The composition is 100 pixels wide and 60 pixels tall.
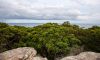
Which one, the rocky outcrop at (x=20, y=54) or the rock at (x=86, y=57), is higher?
the rocky outcrop at (x=20, y=54)

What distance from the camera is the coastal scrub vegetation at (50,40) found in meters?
10.1

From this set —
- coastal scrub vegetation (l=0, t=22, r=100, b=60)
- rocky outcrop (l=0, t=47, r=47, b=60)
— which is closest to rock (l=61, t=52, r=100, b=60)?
coastal scrub vegetation (l=0, t=22, r=100, b=60)

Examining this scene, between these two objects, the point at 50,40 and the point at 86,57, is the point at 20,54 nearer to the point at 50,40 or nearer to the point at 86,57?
the point at 50,40

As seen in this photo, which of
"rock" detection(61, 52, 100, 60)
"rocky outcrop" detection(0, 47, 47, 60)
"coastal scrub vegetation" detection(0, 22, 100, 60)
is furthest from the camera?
"coastal scrub vegetation" detection(0, 22, 100, 60)

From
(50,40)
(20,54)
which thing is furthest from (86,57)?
(20,54)

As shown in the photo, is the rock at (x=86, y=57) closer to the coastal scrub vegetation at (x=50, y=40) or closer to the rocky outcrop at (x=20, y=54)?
the coastal scrub vegetation at (x=50, y=40)

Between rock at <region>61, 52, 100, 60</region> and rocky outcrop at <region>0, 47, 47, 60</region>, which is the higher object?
rocky outcrop at <region>0, 47, 47, 60</region>

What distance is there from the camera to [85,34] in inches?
444

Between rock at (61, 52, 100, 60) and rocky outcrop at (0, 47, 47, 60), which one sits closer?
rocky outcrop at (0, 47, 47, 60)

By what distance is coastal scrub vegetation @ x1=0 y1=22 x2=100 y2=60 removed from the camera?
10055mm

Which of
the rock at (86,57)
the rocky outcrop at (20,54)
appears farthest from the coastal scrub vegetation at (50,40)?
the rocky outcrop at (20,54)

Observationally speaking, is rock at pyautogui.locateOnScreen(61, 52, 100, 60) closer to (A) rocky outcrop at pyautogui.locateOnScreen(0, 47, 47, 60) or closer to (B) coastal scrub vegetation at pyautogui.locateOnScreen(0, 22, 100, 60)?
(B) coastal scrub vegetation at pyautogui.locateOnScreen(0, 22, 100, 60)

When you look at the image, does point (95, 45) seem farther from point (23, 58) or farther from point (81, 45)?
point (23, 58)

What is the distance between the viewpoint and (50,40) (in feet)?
33.5
